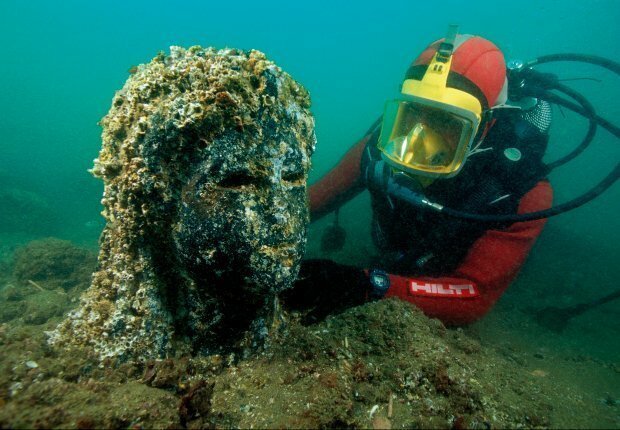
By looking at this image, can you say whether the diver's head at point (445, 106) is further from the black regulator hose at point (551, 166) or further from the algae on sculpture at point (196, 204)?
the algae on sculpture at point (196, 204)

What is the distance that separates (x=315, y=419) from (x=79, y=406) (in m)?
0.99

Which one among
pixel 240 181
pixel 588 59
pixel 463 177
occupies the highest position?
pixel 588 59

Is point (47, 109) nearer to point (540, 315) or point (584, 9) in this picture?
point (540, 315)

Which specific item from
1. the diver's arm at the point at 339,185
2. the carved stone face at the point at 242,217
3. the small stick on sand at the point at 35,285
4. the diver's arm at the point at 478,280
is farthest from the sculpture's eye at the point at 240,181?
the small stick on sand at the point at 35,285

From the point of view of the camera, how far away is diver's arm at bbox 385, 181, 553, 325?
328 cm

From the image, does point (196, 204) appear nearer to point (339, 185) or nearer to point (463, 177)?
point (463, 177)

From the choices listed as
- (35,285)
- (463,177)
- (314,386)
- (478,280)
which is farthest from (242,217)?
(35,285)

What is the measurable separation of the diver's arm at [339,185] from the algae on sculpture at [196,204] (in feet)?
11.5

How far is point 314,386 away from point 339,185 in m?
4.04

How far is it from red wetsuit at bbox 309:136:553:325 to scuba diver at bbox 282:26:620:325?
0.04 ft

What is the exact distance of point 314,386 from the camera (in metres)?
1.68

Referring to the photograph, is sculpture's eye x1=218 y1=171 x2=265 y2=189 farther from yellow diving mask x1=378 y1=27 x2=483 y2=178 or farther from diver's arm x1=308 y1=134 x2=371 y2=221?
diver's arm x1=308 y1=134 x2=371 y2=221

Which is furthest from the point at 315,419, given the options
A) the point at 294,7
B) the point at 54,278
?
the point at 294,7

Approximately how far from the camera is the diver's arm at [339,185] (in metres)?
5.41
